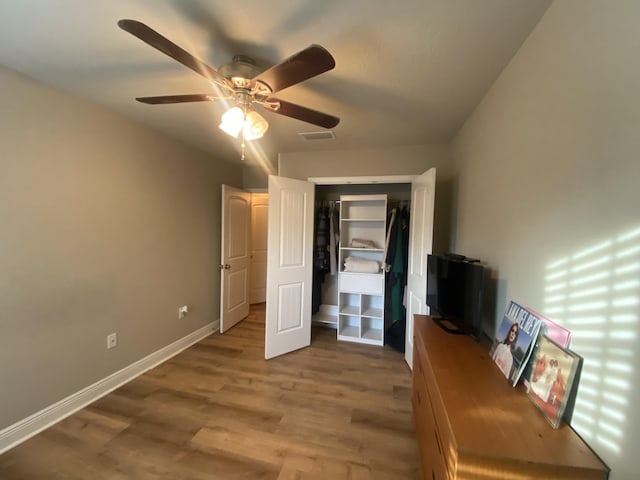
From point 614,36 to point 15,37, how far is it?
8.49ft

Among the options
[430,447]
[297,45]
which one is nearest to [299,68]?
[297,45]

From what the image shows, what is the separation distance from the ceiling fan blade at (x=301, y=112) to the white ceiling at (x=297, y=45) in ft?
0.79

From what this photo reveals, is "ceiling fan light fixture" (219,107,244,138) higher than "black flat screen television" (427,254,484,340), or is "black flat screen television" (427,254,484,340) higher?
"ceiling fan light fixture" (219,107,244,138)

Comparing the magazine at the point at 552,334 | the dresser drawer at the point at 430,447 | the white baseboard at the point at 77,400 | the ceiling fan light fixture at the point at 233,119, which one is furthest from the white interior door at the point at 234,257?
the magazine at the point at 552,334

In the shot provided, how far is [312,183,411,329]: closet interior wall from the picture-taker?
342 cm

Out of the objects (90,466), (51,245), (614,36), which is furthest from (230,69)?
(90,466)

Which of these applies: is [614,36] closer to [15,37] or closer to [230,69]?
[230,69]

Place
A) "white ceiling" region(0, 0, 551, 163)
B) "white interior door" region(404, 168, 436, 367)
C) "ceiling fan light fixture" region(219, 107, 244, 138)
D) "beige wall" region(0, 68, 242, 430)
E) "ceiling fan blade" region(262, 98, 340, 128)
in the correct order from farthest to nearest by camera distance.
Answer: "white interior door" region(404, 168, 436, 367), "beige wall" region(0, 68, 242, 430), "ceiling fan blade" region(262, 98, 340, 128), "ceiling fan light fixture" region(219, 107, 244, 138), "white ceiling" region(0, 0, 551, 163)

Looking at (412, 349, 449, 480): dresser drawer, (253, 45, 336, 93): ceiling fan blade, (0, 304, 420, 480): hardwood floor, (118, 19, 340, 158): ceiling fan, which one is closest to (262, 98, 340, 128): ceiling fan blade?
(118, 19, 340, 158): ceiling fan

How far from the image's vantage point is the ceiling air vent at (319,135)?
2609 millimetres

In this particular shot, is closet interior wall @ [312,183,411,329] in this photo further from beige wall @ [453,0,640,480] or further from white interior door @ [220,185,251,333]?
beige wall @ [453,0,640,480]

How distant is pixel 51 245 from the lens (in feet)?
6.10

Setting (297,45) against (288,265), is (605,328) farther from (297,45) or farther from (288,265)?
(288,265)

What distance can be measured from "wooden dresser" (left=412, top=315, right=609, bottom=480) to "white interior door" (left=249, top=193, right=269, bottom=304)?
13.0 feet
